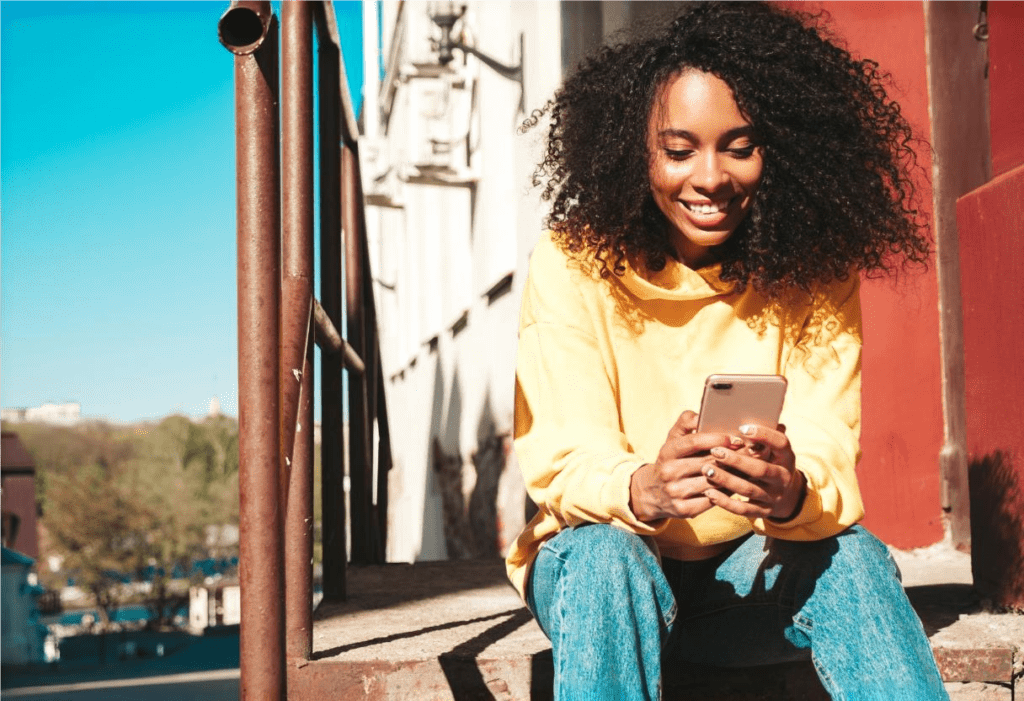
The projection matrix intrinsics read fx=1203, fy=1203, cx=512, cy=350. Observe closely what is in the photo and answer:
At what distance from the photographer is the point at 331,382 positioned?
273 centimetres

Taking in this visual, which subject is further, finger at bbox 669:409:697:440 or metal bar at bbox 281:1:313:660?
metal bar at bbox 281:1:313:660

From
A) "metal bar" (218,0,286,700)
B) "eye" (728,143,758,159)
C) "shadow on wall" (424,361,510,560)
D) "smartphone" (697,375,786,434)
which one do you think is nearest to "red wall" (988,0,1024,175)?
"eye" (728,143,758,159)

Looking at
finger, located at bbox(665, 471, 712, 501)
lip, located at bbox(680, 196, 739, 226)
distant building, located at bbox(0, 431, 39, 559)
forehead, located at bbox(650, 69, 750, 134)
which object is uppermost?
forehead, located at bbox(650, 69, 750, 134)

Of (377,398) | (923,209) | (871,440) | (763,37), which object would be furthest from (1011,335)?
(377,398)

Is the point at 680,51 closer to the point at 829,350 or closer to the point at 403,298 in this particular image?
the point at 829,350

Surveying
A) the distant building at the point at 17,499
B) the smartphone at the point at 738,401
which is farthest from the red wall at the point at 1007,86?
the distant building at the point at 17,499

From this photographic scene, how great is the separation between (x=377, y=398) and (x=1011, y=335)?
2.65m

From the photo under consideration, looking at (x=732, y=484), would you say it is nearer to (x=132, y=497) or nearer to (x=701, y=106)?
(x=701, y=106)

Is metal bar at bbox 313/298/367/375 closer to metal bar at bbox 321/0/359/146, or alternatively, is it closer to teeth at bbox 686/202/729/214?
metal bar at bbox 321/0/359/146

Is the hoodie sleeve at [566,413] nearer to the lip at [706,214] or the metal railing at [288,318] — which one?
the lip at [706,214]

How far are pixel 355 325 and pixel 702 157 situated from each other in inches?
71.8

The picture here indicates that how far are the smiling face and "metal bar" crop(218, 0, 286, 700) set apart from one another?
28.5 inches

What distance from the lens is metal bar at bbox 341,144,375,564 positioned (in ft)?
11.1

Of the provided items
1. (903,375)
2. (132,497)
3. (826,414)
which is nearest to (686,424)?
(826,414)
